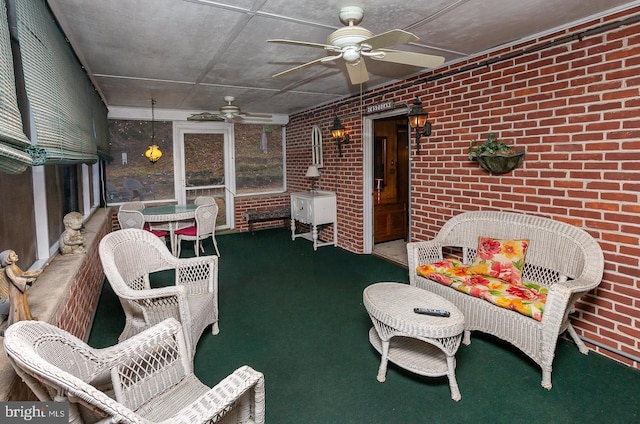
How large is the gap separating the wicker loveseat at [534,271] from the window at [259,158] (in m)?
4.78

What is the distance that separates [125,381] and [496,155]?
10.2 ft

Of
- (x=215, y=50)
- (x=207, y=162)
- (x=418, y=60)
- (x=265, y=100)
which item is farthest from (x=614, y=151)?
(x=207, y=162)

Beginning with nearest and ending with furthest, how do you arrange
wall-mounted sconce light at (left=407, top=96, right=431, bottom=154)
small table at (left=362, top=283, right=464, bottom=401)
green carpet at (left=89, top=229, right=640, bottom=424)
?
green carpet at (left=89, top=229, right=640, bottom=424), small table at (left=362, top=283, right=464, bottom=401), wall-mounted sconce light at (left=407, top=96, right=431, bottom=154)

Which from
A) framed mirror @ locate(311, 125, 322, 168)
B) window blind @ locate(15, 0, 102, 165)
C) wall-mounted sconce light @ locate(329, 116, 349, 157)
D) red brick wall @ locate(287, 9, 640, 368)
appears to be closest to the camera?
window blind @ locate(15, 0, 102, 165)

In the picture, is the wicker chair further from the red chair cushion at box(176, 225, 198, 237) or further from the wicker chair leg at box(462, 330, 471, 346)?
the red chair cushion at box(176, 225, 198, 237)

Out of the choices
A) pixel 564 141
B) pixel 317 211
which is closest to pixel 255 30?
pixel 564 141

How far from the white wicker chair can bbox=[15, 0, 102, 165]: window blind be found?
0.67m

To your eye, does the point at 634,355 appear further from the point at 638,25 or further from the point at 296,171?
the point at 296,171

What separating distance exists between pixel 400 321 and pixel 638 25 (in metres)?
2.46

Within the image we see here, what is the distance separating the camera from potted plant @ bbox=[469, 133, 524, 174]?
3066 millimetres

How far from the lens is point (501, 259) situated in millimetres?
2842

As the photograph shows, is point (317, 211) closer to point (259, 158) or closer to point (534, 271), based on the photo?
point (259, 158)

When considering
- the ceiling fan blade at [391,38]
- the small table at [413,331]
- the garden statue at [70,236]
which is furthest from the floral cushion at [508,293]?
the garden statue at [70,236]

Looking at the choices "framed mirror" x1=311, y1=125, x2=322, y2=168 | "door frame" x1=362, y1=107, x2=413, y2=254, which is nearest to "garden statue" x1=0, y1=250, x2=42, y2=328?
"door frame" x1=362, y1=107, x2=413, y2=254
